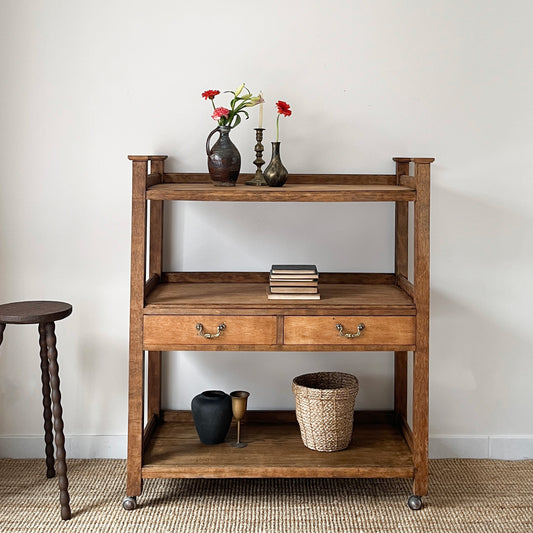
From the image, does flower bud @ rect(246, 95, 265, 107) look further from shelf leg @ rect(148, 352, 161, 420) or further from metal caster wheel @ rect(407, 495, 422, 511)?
metal caster wheel @ rect(407, 495, 422, 511)

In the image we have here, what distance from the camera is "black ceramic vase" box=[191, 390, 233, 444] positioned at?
2.72 meters

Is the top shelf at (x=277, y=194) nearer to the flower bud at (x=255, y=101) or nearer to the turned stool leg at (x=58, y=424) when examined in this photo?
the flower bud at (x=255, y=101)

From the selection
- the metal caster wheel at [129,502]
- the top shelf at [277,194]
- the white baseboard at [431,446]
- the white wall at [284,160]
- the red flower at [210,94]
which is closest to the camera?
the top shelf at [277,194]

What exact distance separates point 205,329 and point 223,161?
2.02 ft

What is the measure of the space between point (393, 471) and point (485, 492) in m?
0.45

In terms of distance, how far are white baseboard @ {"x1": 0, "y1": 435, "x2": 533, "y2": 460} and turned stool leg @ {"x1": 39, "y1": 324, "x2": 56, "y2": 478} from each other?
7.4 inches

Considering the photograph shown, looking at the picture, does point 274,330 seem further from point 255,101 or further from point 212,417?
point 255,101

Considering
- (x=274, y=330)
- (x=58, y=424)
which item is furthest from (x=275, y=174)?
(x=58, y=424)

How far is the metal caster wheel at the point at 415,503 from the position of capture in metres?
2.59

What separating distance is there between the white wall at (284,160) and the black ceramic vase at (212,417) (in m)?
0.30

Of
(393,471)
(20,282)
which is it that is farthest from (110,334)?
(393,471)

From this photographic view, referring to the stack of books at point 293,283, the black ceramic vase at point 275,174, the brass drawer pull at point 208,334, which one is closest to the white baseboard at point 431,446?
the brass drawer pull at point 208,334

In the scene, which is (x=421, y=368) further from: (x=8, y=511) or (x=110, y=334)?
(x=8, y=511)

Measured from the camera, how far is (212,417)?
→ 8.93ft
